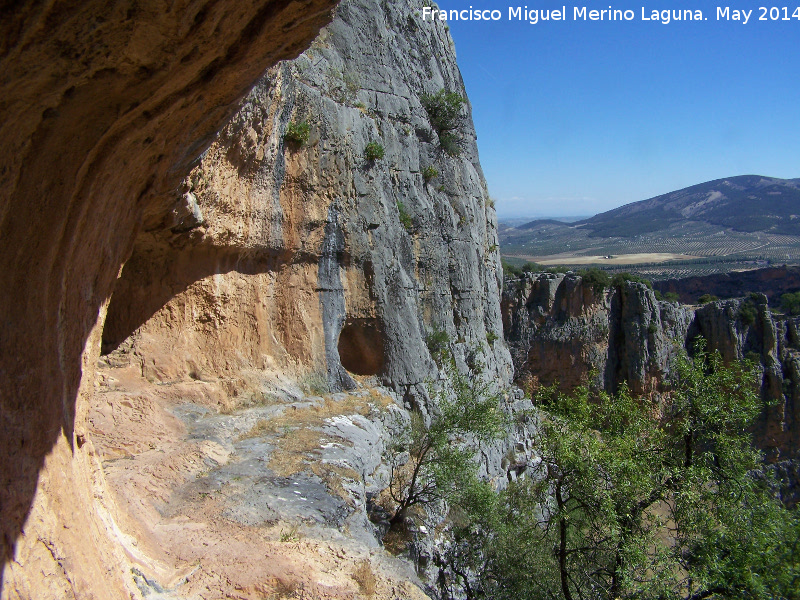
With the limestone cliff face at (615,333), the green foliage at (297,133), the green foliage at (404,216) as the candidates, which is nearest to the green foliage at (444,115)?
the green foliage at (404,216)

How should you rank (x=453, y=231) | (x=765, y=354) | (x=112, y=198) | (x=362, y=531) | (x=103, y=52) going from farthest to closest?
1. (x=765, y=354)
2. (x=453, y=231)
3. (x=362, y=531)
4. (x=112, y=198)
5. (x=103, y=52)

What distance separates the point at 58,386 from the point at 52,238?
4.12 feet

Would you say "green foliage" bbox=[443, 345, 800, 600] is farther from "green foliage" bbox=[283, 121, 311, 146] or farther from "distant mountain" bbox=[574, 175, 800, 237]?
"distant mountain" bbox=[574, 175, 800, 237]

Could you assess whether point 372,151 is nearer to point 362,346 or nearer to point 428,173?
point 428,173

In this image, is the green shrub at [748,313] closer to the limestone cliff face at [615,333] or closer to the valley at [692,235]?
the limestone cliff face at [615,333]

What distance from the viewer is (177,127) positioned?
5223 mm

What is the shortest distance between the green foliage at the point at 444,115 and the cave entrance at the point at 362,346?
804 centimetres

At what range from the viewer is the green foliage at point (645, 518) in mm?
8617

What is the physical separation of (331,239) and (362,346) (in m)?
3.49

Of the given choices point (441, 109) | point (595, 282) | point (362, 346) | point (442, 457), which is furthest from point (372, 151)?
point (595, 282)

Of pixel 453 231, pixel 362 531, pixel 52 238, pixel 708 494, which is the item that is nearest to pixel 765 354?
pixel 453 231

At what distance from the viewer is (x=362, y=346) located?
16156mm

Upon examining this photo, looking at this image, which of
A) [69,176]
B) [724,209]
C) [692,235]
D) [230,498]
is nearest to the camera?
[69,176]

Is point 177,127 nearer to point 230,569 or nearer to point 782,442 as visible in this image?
point 230,569
